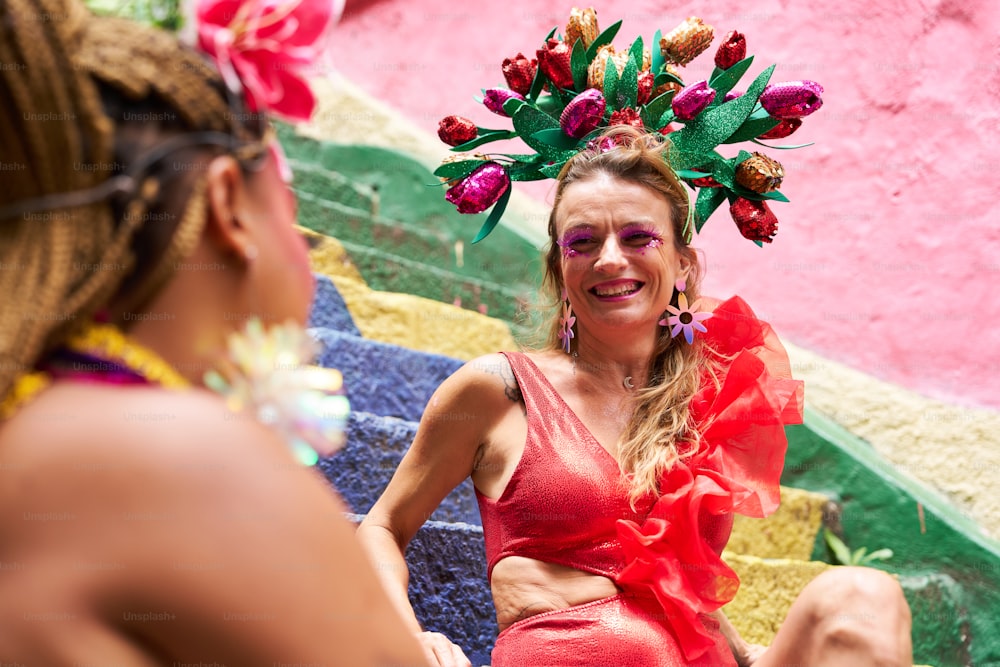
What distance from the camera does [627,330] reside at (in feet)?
7.82

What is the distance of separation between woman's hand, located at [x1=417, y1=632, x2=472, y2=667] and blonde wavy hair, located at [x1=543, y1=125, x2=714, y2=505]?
0.50 meters

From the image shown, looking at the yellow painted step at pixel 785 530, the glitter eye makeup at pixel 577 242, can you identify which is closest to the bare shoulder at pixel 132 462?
the glitter eye makeup at pixel 577 242

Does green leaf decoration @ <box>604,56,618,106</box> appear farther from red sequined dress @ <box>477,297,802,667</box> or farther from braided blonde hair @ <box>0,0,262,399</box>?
A: braided blonde hair @ <box>0,0,262,399</box>

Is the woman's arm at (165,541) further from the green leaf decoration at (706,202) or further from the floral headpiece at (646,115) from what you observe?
the green leaf decoration at (706,202)

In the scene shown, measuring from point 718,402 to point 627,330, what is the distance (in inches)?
10.2

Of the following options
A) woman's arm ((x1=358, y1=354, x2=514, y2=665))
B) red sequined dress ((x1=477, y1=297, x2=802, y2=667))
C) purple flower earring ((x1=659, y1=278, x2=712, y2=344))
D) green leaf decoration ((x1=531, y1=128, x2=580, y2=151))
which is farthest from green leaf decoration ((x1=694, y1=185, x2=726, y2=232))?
woman's arm ((x1=358, y1=354, x2=514, y2=665))

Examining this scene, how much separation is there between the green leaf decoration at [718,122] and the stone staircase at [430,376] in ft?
2.43

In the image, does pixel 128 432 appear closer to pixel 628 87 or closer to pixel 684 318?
pixel 684 318

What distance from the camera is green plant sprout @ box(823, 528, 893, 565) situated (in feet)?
11.5

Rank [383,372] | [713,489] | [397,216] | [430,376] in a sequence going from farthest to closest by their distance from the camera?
[397,216], [430,376], [383,372], [713,489]

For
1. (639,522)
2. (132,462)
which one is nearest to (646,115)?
(639,522)

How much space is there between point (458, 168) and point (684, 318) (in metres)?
0.70

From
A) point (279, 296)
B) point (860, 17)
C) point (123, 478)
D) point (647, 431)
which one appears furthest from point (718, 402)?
point (860, 17)

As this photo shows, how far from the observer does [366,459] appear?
265 cm
